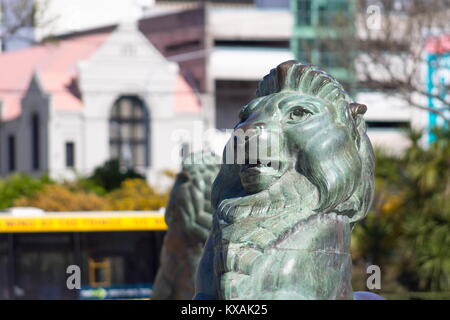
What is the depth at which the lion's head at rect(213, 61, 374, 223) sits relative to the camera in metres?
5.49

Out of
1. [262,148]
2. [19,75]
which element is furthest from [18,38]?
[19,75]

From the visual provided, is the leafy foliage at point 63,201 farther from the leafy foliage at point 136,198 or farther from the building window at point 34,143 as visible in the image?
the building window at point 34,143

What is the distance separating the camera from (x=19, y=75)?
59.4m

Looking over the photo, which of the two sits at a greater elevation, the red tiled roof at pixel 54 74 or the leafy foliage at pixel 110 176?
the red tiled roof at pixel 54 74

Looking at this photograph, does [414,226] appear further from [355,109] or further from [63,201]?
[355,109]

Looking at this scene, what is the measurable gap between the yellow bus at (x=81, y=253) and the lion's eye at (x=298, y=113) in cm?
1162

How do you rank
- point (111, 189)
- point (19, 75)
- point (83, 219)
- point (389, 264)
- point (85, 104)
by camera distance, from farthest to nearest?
1. point (19, 75)
2. point (85, 104)
3. point (111, 189)
4. point (389, 264)
5. point (83, 219)

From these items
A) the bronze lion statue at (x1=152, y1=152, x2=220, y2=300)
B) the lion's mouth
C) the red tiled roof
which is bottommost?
the bronze lion statue at (x1=152, y1=152, x2=220, y2=300)

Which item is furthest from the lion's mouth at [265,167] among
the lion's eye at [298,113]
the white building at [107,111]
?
the white building at [107,111]

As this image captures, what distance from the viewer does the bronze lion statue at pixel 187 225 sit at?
8.66m

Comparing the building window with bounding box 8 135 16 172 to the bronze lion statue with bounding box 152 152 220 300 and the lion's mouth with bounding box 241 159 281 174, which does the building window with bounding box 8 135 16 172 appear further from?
the lion's mouth with bounding box 241 159 281 174

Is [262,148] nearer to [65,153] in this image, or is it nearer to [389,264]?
[389,264]

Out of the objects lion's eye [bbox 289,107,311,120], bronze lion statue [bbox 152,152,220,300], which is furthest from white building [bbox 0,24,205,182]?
lion's eye [bbox 289,107,311,120]
